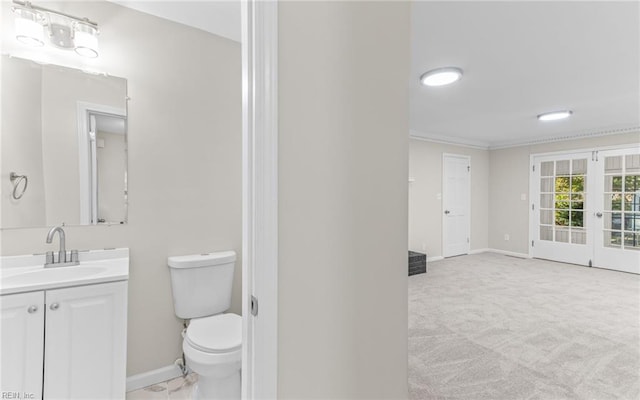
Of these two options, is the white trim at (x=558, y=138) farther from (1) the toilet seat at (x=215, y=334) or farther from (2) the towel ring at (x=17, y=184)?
(2) the towel ring at (x=17, y=184)

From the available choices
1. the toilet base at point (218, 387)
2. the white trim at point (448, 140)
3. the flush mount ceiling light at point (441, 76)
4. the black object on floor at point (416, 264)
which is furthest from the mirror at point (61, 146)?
the white trim at point (448, 140)

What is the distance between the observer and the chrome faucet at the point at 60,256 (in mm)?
1723

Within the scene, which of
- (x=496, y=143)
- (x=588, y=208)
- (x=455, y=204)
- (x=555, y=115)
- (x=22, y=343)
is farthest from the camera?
(x=496, y=143)

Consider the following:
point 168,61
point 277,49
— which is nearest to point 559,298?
point 277,49

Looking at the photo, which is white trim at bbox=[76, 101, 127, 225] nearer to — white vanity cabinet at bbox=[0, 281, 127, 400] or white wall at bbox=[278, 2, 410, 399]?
white vanity cabinet at bbox=[0, 281, 127, 400]

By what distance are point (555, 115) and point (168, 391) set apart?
5435 millimetres

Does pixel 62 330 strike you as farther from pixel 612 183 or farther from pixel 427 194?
pixel 612 183

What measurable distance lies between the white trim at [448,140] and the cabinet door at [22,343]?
17.3 feet

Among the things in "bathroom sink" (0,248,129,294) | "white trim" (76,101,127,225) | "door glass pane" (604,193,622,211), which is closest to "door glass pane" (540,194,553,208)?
"door glass pane" (604,193,622,211)

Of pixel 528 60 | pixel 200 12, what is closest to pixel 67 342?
pixel 200 12

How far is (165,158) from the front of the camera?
6.88 feet

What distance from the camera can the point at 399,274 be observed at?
1118 millimetres

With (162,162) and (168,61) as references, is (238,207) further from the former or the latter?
(168,61)

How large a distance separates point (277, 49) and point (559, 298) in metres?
4.46
